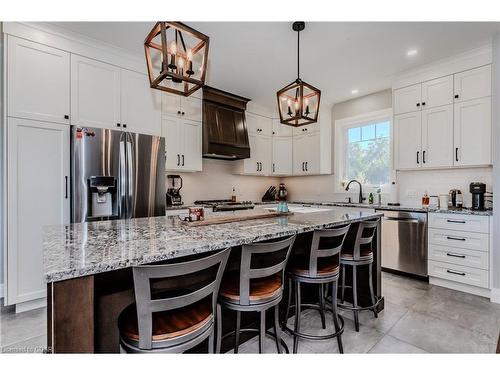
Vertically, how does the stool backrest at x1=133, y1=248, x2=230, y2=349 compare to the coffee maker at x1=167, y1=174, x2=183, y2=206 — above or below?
below

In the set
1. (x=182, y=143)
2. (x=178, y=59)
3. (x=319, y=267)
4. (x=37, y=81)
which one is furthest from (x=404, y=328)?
(x=37, y=81)

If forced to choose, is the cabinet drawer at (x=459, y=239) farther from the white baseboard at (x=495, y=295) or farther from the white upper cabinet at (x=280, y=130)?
the white upper cabinet at (x=280, y=130)

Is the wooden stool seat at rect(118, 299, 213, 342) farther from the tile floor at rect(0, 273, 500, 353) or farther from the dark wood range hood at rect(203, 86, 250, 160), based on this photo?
the dark wood range hood at rect(203, 86, 250, 160)

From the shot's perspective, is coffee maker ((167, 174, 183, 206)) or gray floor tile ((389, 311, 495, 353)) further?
coffee maker ((167, 174, 183, 206))

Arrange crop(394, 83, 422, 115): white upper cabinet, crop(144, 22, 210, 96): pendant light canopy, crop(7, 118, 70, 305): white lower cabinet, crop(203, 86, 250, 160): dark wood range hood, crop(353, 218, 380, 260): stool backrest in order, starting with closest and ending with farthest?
crop(144, 22, 210, 96): pendant light canopy < crop(353, 218, 380, 260): stool backrest < crop(7, 118, 70, 305): white lower cabinet < crop(394, 83, 422, 115): white upper cabinet < crop(203, 86, 250, 160): dark wood range hood

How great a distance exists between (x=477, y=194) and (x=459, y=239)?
0.61 metres

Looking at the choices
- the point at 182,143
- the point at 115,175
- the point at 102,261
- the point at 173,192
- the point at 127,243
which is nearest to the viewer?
the point at 102,261

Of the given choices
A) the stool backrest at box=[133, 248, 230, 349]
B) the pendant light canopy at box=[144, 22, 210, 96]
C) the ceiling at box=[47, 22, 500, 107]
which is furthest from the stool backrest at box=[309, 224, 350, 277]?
the ceiling at box=[47, 22, 500, 107]

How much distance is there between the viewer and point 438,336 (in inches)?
79.4

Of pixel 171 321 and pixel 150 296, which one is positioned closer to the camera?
pixel 150 296

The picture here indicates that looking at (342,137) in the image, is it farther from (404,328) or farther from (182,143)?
(404,328)

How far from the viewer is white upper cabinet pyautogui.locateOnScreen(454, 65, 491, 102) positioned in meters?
2.92

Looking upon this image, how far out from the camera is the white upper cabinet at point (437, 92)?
10.5 feet

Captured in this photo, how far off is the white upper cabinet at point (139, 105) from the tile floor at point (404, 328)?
222cm
